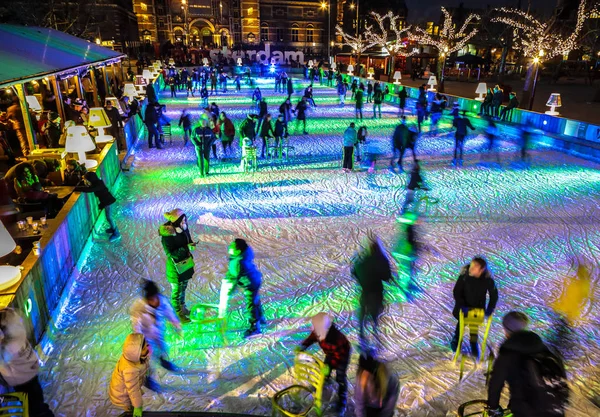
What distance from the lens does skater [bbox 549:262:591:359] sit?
5004mm

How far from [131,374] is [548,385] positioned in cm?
294

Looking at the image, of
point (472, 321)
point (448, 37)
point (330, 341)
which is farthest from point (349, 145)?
point (448, 37)

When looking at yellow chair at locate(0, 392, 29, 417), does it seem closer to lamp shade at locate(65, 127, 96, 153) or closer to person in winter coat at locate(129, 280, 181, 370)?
person in winter coat at locate(129, 280, 181, 370)

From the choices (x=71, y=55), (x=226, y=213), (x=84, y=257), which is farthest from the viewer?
(x=71, y=55)

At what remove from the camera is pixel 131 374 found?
341cm

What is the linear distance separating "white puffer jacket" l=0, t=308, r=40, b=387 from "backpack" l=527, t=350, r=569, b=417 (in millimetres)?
3611

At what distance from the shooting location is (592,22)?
129 feet

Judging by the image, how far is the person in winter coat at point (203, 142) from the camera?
10.8 m

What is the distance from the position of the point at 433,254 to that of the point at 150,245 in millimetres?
4668

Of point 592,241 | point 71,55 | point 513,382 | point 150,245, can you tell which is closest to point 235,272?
point 513,382

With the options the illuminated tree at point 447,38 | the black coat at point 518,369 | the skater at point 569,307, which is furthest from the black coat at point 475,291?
the illuminated tree at point 447,38

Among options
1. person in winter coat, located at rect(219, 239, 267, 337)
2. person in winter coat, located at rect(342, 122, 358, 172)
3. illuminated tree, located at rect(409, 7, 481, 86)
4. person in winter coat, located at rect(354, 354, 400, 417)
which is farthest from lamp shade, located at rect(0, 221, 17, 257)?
illuminated tree, located at rect(409, 7, 481, 86)

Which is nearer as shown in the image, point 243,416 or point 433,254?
point 243,416

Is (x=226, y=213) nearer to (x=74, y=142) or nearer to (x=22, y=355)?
(x=74, y=142)
